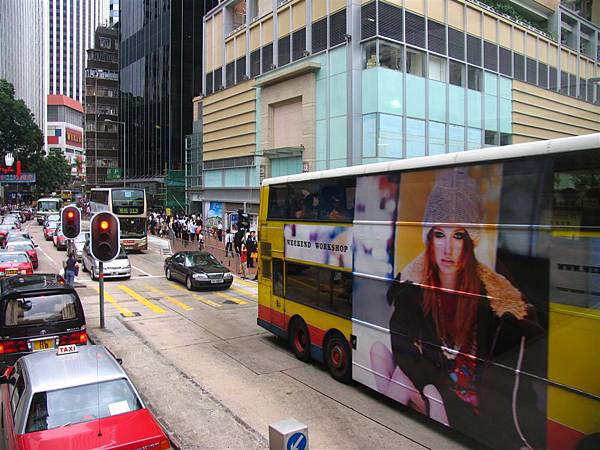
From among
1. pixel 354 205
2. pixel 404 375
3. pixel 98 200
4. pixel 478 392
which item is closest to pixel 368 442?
pixel 404 375

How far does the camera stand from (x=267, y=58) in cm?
3112

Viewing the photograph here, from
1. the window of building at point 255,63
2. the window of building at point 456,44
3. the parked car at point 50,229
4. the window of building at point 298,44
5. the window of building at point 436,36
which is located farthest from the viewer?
the parked car at point 50,229

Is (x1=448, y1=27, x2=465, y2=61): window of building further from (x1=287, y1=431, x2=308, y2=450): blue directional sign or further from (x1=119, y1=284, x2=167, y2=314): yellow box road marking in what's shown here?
(x1=287, y1=431, x2=308, y2=450): blue directional sign

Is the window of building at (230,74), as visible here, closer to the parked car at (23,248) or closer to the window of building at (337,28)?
the window of building at (337,28)

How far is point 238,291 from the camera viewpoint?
63.7 ft

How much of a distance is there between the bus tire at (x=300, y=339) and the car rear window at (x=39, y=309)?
4.30 meters

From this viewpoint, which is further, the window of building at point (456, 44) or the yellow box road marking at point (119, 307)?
the window of building at point (456, 44)

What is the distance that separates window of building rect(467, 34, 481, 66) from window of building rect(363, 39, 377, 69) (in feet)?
19.7

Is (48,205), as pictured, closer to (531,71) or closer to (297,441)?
(531,71)

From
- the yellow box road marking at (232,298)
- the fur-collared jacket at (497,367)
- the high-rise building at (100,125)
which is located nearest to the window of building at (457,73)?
the yellow box road marking at (232,298)

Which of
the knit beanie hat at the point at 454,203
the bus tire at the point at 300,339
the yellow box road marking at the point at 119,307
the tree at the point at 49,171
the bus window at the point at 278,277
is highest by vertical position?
the tree at the point at 49,171

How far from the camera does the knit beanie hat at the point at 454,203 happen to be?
6.27 meters

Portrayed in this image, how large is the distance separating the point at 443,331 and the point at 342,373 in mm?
2860

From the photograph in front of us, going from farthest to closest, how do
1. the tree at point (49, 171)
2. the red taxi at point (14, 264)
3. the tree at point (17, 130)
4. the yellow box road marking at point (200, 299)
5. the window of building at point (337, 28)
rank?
the tree at point (49, 171) < the tree at point (17, 130) < the window of building at point (337, 28) < the red taxi at point (14, 264) < the yellow box road marking at point (200, 299)
